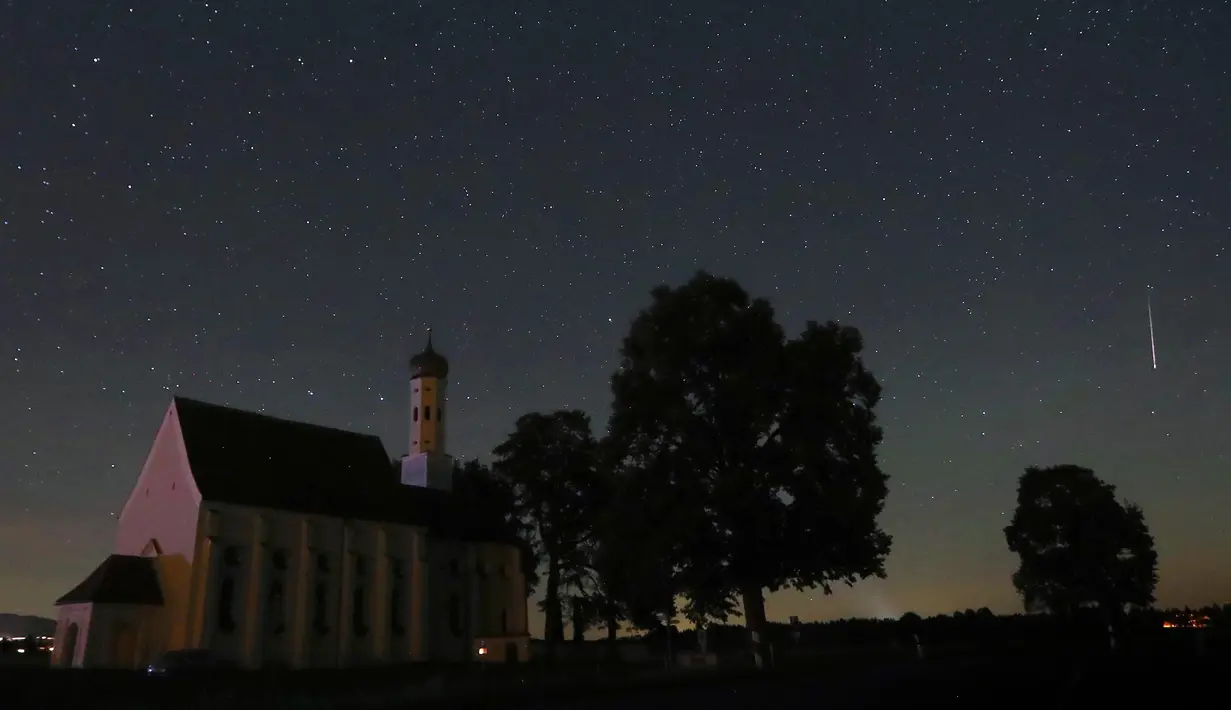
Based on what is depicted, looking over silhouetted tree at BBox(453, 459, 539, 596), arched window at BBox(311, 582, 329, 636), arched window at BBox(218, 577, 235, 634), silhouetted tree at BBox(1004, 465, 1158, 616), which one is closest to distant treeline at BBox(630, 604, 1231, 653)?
silhouetted tree at BBox(1004, 465, 1158, 616)

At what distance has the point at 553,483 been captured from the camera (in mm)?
65688

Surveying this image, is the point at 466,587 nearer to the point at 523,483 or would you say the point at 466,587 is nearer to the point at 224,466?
the point at 523,483

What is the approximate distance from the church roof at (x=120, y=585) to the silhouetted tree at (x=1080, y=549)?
58.7 meters

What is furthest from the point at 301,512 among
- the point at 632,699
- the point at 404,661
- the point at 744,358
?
the point at 632,699

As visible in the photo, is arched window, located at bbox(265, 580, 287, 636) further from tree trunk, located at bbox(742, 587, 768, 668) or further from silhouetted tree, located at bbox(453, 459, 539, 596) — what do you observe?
tree trunk, located at bbox(742, 587, 768, 668)

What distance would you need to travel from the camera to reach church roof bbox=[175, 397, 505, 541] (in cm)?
5238

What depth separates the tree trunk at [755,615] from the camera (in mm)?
35719

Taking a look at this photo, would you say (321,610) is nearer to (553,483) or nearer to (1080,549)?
(553,483)

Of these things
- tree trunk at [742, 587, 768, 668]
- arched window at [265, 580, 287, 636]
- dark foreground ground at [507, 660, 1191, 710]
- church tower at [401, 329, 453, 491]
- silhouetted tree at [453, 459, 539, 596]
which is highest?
church tower at [401, 329, 453, 491]

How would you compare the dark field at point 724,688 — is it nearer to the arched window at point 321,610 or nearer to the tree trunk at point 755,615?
the tree trunk at point 755,615

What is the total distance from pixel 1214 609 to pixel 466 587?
70.3 meters

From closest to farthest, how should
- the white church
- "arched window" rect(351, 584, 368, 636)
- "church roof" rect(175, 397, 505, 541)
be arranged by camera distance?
the white church
"church roof" rect(175, 397, 505, 541)
"arched window" rect(351, 584, 368, 636)

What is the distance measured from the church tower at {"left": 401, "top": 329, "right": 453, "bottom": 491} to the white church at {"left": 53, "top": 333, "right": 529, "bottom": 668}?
110 cm

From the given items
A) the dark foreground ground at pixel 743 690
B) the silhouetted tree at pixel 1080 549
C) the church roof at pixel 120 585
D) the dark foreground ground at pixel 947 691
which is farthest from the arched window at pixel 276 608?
the silhouetted tree at pixel 1080 549
